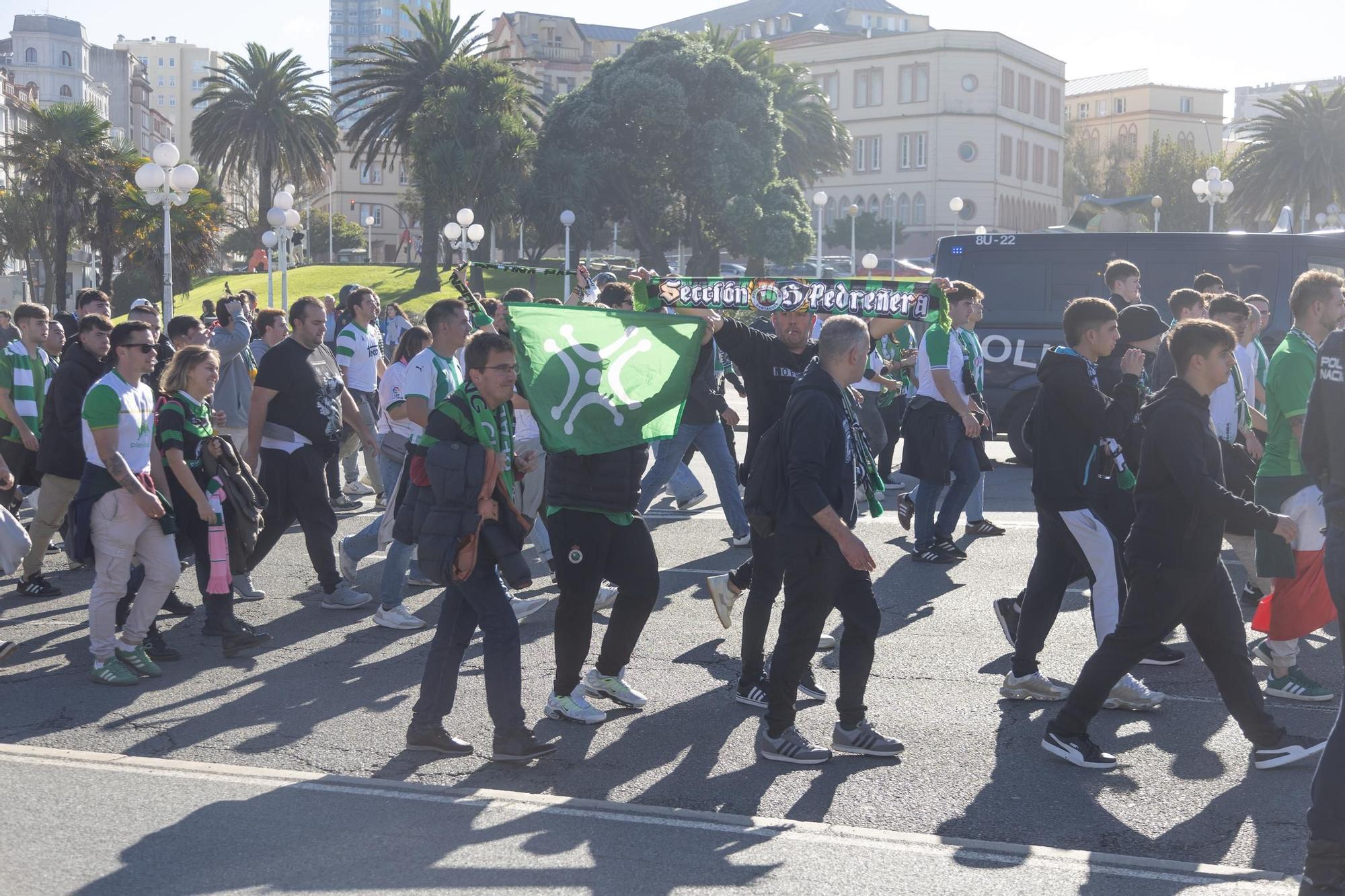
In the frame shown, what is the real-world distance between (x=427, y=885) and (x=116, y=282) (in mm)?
66181

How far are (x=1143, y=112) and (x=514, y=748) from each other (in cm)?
12266

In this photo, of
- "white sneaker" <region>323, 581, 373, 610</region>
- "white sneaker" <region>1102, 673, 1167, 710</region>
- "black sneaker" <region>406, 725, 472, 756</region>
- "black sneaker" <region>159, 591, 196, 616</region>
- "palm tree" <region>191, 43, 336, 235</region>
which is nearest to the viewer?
"black sneaker" <region>406, 725, 472, 756</region>

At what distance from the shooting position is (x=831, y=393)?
5.42 metres

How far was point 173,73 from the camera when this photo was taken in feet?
617

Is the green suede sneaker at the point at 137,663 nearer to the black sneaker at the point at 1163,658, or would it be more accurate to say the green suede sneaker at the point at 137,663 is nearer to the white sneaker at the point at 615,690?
the white sneaker at the point at 615,690

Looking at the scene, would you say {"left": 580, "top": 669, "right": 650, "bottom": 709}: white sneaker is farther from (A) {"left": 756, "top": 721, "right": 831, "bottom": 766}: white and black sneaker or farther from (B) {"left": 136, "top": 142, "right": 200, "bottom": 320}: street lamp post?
(B) {"left": 136, "top": 142, "right": 200, "bottom": 320}: street lamp post

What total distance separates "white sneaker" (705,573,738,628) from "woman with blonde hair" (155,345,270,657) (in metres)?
2.37

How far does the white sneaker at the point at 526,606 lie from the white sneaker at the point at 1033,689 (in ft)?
9.59

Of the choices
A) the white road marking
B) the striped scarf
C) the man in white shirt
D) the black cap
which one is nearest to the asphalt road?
the white road marking

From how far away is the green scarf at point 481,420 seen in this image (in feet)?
18.2

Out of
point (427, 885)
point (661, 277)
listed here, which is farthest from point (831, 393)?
point (427, 885)

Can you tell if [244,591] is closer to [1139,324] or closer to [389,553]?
[389,553]

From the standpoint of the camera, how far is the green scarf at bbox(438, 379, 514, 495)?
218 inches

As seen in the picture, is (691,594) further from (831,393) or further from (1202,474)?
(1202,474)
